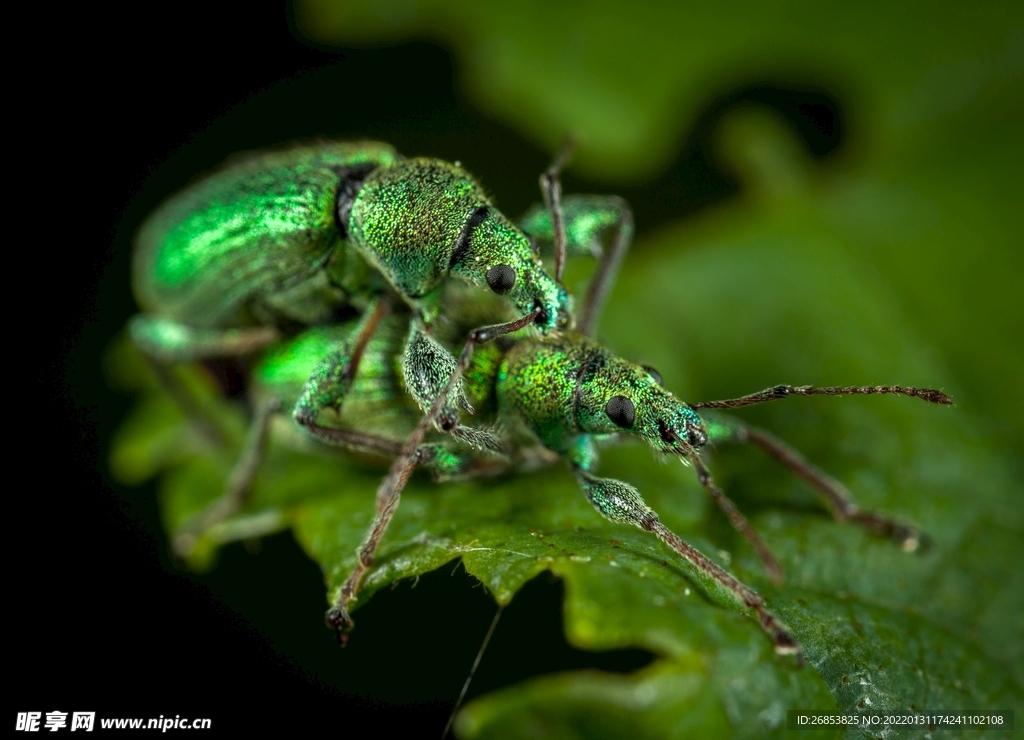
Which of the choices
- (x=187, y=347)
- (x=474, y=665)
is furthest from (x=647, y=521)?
(x=187, y=347)

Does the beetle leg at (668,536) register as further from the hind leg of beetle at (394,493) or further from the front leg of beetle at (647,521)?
the hind leg of beetle at (394,493)

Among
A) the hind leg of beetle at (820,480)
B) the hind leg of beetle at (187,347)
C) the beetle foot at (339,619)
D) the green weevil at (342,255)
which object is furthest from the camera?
the hind leg of beetle at (187,347)

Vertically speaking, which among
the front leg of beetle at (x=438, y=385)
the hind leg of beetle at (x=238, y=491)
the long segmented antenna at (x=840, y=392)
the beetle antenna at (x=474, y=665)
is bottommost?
the hind leg of beetle at (x=238, y=491)

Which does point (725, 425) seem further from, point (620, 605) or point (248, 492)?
point (248, 492)

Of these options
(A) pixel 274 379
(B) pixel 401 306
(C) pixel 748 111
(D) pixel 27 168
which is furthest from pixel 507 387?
(D) pixel 27 168

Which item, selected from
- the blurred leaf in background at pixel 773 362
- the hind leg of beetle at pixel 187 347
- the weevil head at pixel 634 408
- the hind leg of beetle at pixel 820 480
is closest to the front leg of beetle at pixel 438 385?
the blurred leaf in background at pixel 773 362

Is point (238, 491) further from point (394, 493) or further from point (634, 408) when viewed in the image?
point (634, 408)

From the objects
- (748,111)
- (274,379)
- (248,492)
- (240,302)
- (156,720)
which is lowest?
(156,720)
